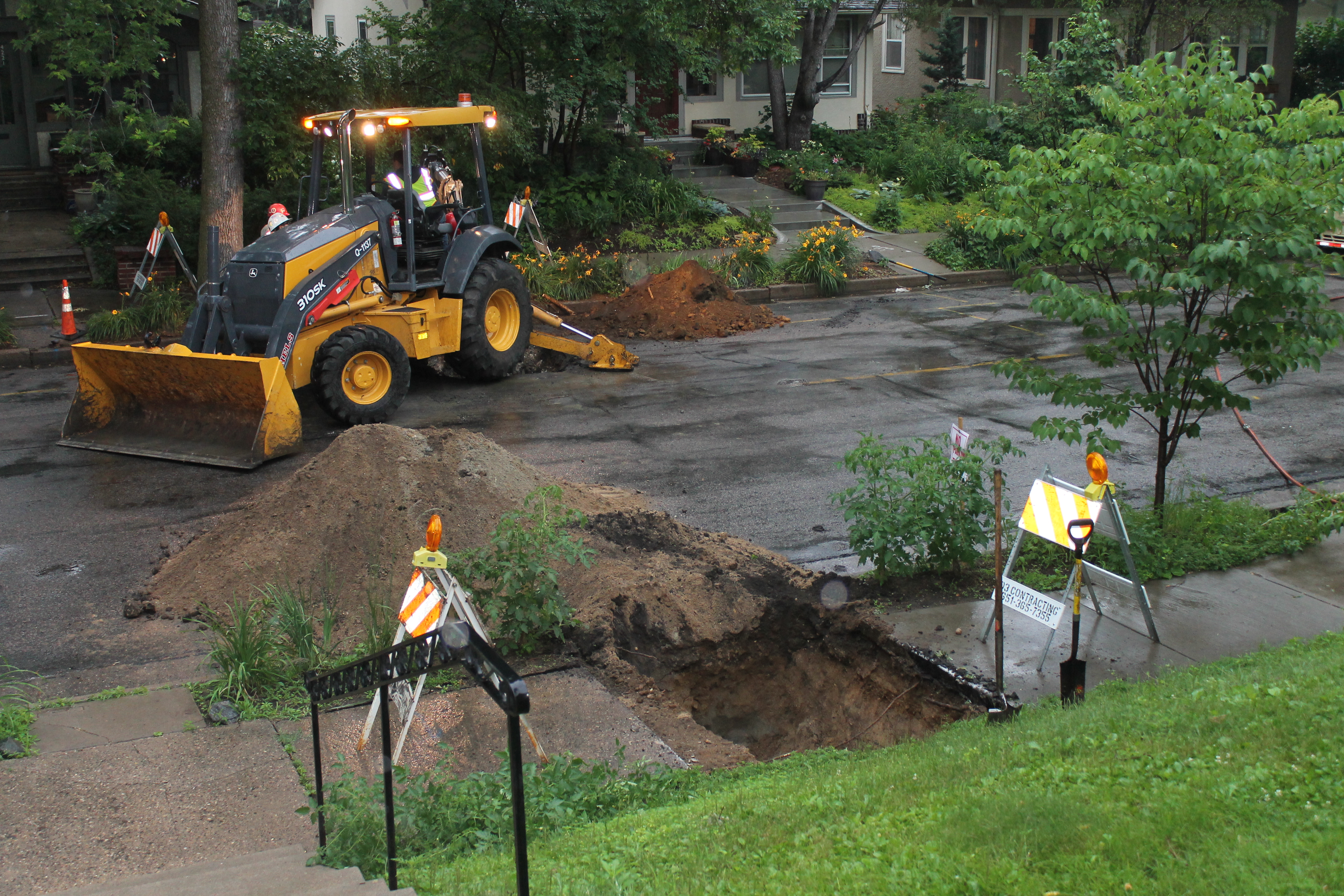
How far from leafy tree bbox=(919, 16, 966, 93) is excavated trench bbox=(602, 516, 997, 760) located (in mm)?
26990

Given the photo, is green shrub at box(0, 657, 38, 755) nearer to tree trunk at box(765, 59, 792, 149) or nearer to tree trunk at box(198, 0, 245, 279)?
tree trunk at box(198, 0, 245, 279)

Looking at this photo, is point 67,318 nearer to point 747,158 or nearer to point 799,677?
point 799,677

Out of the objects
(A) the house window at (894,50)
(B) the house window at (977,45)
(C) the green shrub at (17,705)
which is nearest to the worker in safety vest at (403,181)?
(C) the green shrub at (17,705)

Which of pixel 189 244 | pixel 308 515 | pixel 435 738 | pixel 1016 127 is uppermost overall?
pixel 1016 127

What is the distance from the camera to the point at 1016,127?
88.8 ft

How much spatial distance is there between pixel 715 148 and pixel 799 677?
22764mm

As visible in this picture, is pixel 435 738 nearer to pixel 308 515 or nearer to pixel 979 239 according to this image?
pixel 308 515

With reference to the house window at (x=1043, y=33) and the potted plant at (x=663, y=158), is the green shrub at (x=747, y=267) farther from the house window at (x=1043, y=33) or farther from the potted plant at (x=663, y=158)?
the house window at (x=1043, y=33)

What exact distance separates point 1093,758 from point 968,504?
3.12m

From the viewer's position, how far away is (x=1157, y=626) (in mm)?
7301

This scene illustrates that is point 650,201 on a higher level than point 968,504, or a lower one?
higher

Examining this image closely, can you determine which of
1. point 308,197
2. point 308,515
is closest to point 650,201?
point 308,197

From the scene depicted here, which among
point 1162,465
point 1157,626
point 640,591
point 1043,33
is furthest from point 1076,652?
point 1043,33

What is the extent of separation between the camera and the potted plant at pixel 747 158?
27484 millimetres
